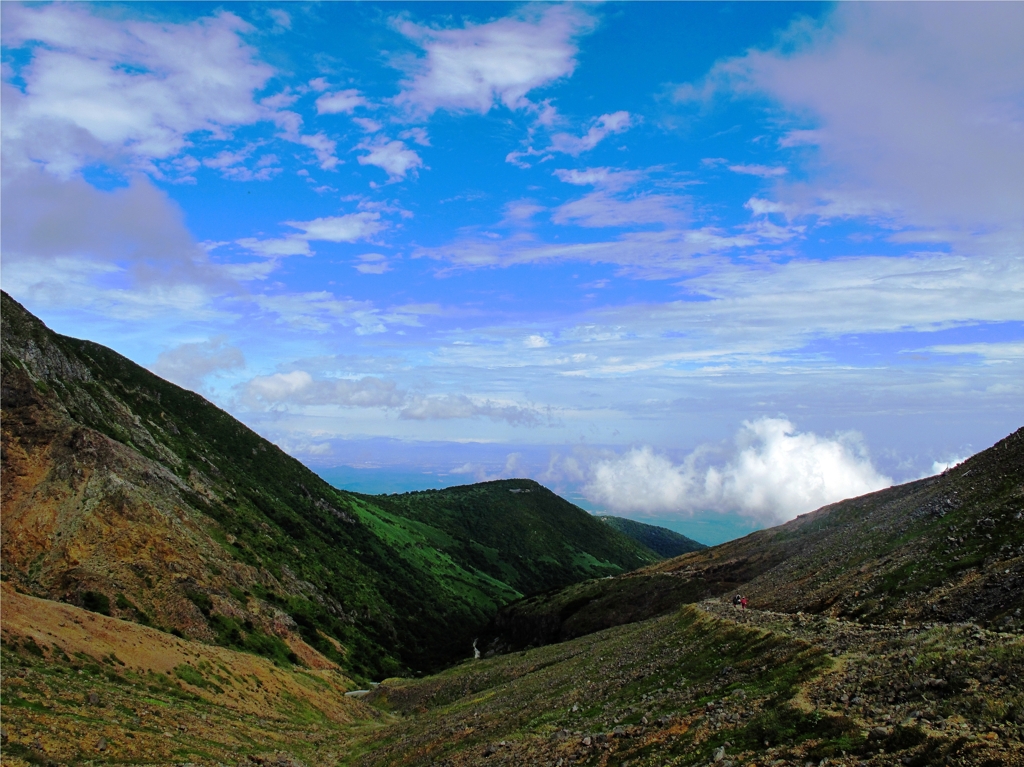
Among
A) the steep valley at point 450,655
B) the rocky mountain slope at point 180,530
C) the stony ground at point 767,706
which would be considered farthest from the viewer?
the rocky mountain slope at point 180,530

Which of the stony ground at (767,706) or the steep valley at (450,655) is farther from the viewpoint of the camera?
the steep valley at (450,655)

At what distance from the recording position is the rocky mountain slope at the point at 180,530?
71.9 metres

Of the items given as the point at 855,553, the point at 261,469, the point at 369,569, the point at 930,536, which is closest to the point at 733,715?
the point at 930,536

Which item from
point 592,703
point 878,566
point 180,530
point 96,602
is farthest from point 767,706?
point 180,530

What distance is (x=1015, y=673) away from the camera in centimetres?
1631

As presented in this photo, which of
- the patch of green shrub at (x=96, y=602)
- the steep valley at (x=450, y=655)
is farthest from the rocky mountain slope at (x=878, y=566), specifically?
the patch of green shrub at (x=96, y=602)

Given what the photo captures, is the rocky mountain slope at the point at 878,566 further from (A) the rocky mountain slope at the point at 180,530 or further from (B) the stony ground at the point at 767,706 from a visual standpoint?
(A) the rocky mountain slope at the point at 180,530

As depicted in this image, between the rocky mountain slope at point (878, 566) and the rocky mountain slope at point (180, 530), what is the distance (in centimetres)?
4293

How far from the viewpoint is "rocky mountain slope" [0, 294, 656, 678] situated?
71875mm

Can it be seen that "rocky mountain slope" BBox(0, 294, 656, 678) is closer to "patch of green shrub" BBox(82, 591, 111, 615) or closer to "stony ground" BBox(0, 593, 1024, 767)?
"patch of green shrub" BBox(82, 591, 111, 615)

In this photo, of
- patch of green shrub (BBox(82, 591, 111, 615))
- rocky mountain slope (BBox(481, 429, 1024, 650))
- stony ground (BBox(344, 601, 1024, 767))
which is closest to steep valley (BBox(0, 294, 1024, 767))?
stony ground (BBox(344, 601, 1024, 767))

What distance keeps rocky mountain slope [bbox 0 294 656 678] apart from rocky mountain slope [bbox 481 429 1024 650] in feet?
141

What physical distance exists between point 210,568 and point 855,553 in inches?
3368

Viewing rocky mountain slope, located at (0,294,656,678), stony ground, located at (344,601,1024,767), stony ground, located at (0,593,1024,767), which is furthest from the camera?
rocky mountain slope, located at (0,294,656,678)
